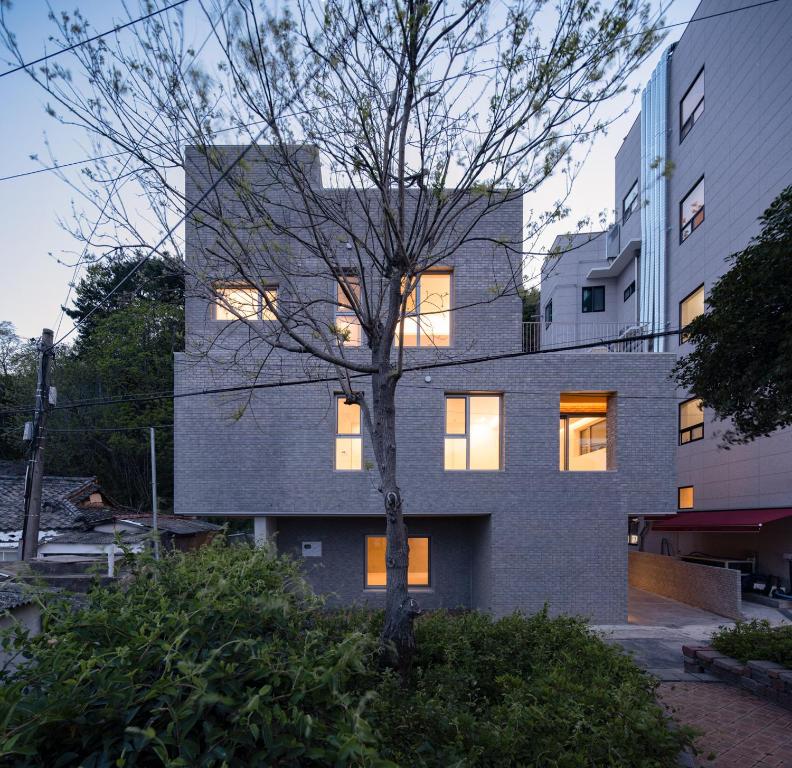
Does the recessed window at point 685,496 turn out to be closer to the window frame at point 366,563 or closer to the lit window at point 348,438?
the window frame at point 366,563

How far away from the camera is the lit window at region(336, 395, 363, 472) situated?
1202 centimetres

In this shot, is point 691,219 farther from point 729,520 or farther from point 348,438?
point 348,438

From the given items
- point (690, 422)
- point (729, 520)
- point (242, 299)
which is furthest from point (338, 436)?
point (690, 422)

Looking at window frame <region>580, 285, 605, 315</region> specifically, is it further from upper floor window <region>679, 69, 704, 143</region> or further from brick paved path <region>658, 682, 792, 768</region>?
brick paved path <region>658, 682, 792, 768</region>

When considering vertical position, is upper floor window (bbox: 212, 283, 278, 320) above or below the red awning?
above

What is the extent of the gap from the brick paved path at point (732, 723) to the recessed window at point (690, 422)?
1260cm

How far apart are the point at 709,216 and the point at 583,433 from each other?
9.58 metres

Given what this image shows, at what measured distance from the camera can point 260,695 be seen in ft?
6.30

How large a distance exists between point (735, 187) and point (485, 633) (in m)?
15.8

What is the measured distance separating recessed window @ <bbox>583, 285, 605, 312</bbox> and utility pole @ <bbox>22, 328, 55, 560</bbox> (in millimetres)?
22036

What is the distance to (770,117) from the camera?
14688mm

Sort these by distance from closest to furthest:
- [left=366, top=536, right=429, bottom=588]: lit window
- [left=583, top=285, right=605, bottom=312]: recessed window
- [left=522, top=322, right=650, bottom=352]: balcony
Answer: [left=522, top=322, right=650, bottom=352]: balcony < [left=366, top=536, right=429, bottom=588]: lit window < [left=583, top=285, right=605, bottom=312]: recessed window

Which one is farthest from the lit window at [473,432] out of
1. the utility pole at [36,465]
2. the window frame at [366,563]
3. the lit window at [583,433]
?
the utility pole at [36,465]

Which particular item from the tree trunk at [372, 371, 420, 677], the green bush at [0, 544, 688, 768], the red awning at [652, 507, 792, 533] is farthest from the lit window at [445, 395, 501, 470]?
the green bush at [0, 544, 688, 768]
